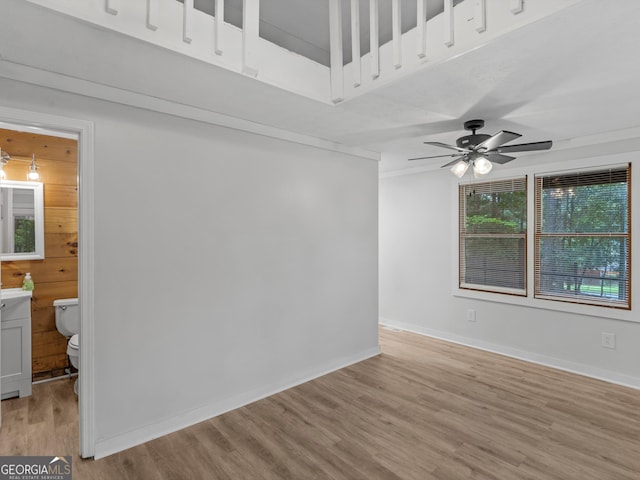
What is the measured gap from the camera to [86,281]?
2254 millimetres

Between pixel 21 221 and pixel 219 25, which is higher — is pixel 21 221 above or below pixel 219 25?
below

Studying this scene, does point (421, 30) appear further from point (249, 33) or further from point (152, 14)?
point (152, 14)

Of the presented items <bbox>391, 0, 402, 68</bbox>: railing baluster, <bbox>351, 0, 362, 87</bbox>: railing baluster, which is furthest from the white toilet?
<bbox>391, 0, 402, 68</bbox>: railing baluster

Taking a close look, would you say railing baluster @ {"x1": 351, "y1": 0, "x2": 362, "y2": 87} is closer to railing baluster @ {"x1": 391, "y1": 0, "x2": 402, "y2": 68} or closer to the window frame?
railing baluster @ {"x1": 391, "y1": 0, "x2": 402, "y2": 68}

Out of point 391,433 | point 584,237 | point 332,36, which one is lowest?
point 391,433

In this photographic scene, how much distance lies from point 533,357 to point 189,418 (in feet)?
11.9

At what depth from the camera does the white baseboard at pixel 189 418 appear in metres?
2.33

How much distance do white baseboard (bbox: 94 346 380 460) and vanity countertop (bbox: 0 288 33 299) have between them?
166 centimetres

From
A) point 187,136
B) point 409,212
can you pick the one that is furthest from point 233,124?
point 409,212

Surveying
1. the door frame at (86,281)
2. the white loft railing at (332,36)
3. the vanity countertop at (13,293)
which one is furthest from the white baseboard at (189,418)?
the white loft railing at (332,36)

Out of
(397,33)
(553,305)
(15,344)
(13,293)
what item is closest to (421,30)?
(397,33)

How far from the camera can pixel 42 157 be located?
135 inches

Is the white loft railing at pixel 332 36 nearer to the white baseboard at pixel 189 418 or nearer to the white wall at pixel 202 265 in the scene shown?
the white wall at pixel 202 265

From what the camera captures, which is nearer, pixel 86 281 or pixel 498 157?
pixel 86 281
